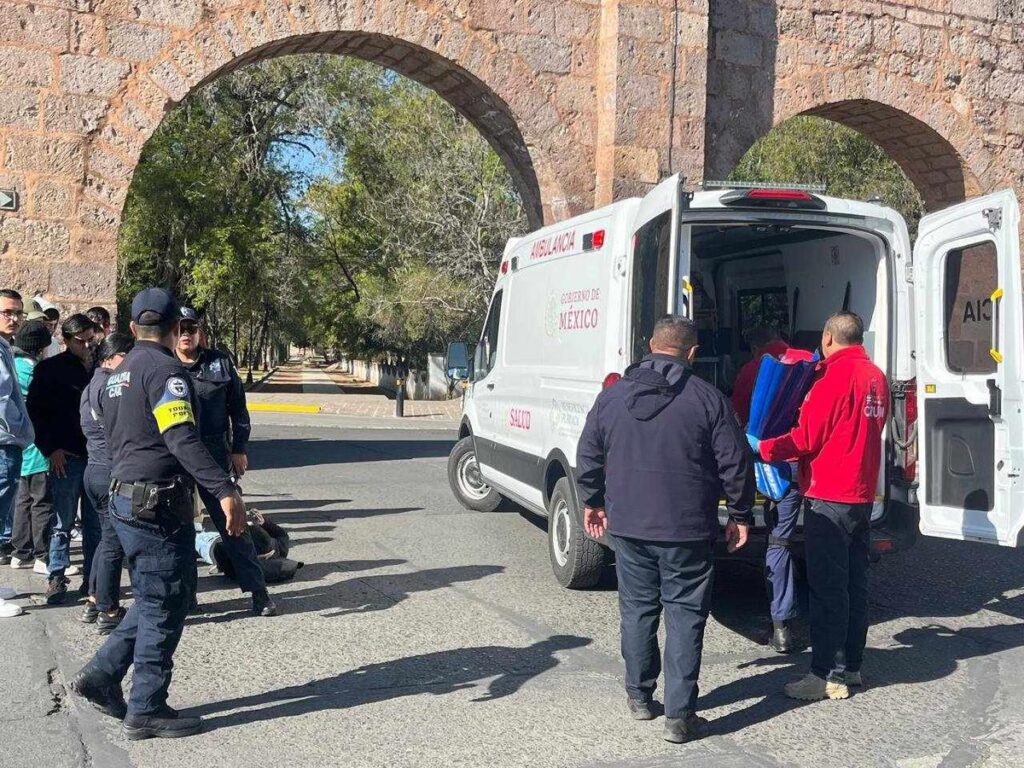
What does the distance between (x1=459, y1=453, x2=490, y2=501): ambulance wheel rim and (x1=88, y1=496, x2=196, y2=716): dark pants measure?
19.4ft

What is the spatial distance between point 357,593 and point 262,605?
0.78m

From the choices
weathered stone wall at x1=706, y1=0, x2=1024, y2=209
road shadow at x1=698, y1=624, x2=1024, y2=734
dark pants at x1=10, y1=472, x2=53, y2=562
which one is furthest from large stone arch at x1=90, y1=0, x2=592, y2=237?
road shadow at x1=698, y1=624, x2=1024, y2=734

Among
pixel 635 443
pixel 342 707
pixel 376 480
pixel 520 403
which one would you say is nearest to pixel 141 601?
pixel 342 707

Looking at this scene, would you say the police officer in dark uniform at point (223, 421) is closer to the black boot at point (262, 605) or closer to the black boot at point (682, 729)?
the black boot at point (262, 605)

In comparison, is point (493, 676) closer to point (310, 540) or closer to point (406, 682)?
point (406, 682)

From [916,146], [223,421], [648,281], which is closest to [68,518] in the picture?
[223,421]

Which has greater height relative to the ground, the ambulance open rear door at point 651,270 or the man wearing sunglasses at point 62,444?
the ambulance open rear door at point 651,270

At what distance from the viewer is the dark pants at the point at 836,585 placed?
5070 mm

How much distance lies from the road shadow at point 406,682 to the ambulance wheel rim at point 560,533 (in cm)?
135

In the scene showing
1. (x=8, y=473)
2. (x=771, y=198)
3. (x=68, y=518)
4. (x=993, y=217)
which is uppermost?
(x=771, y=198)

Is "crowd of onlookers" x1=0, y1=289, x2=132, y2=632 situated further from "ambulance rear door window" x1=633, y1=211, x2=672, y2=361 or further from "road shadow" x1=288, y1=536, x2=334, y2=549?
"ambulance rear door window" x1=633, y1=211, x2=672, y2=361

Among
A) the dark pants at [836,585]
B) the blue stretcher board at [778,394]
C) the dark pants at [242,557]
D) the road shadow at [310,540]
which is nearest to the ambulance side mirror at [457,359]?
the road shadow at [310,540]

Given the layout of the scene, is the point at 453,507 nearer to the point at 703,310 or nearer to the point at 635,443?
the point at 703,310

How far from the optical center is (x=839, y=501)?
5.10 metres
